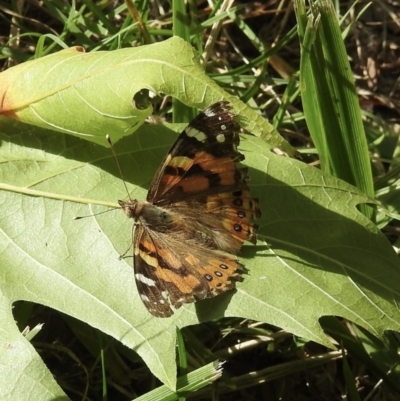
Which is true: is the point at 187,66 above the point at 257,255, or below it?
above

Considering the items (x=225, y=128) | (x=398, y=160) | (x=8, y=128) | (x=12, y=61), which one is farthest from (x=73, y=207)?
(x=398, y=160)

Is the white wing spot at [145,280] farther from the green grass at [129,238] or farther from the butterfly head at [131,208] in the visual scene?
the butterfly head at [131,208]

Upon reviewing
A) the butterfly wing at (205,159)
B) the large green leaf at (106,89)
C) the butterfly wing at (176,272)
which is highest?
the large green leaf at (106,89)

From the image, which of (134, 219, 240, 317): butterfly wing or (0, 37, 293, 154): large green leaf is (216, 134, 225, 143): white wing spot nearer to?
(0, 37, 293, 154): large green leaf

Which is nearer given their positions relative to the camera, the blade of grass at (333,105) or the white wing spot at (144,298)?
the white wing spot at (144,298)

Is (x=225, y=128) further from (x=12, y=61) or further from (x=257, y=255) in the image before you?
(x=12, y=61)

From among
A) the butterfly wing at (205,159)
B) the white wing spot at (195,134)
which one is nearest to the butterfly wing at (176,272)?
the butterfly wing at (205,159)
